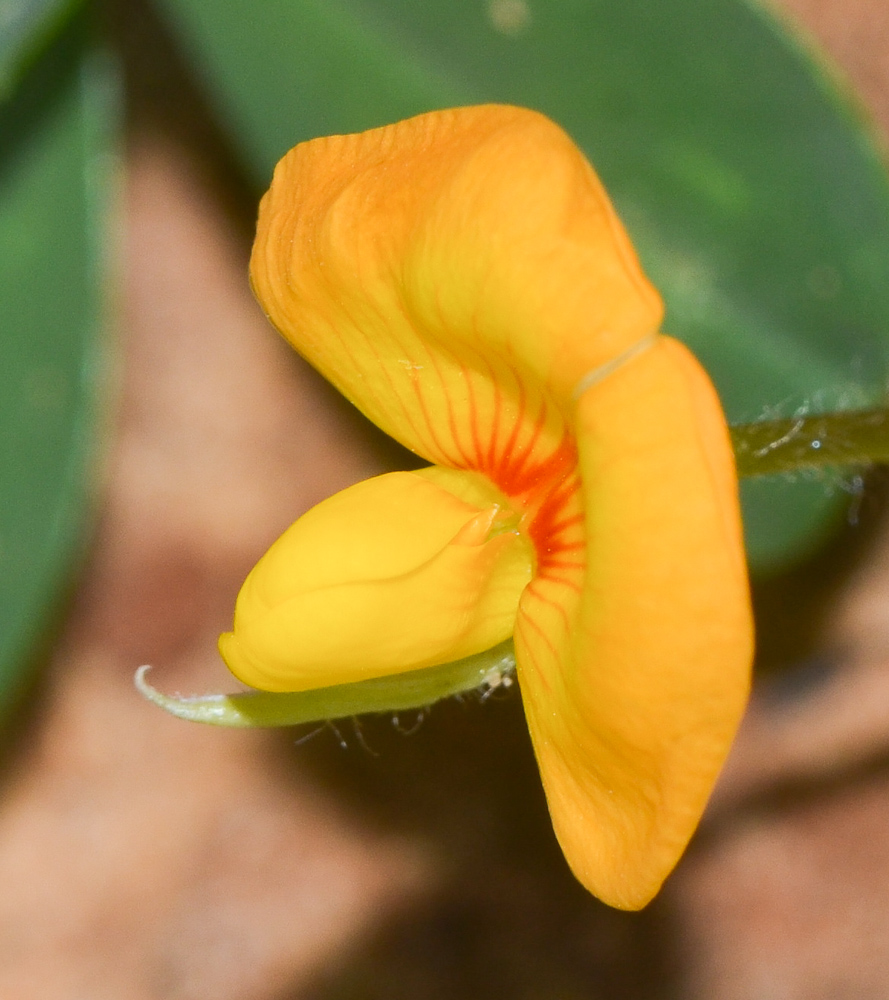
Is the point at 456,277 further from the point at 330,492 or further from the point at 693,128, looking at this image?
the point at 330,492

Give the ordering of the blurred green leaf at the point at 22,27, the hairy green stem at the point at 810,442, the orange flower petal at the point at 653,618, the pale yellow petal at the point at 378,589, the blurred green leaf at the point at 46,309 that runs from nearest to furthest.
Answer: the orange flower petal at the point at 653,618 → the pale yellow petal at the point at 378,589 → the hairy green stem at the point at 810,442 → the blurred green leaf at the point at 22,27 → the blurred green leaf at the point at 46,309

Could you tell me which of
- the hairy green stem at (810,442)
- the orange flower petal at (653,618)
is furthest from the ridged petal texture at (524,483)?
the hairy green stem at (810,442)

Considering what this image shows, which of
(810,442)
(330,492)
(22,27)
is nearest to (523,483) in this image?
(810,442)

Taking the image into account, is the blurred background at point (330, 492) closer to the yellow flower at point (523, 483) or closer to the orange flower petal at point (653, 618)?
the yellow flower at point (523, 483)

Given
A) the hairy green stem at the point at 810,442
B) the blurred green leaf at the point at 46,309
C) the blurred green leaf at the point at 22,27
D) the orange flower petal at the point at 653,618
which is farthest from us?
the blurred green leaf at the point at 46,309

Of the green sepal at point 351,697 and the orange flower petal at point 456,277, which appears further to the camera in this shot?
the green sepal at point 351,697
